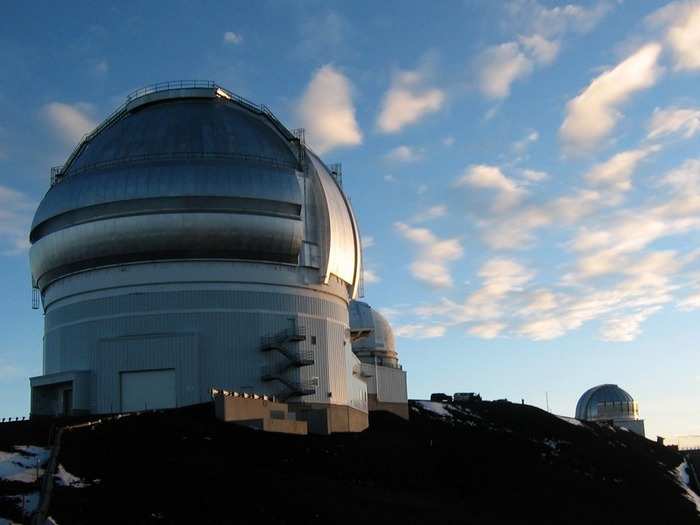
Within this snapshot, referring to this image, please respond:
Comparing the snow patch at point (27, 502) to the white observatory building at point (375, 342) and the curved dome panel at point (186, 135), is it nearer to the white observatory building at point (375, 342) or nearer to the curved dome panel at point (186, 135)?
the curved dome panel at point (186, 135)

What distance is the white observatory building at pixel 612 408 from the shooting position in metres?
103

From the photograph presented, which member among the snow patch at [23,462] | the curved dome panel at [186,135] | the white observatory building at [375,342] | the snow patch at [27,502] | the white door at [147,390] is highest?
the curved dome panel at [186,135]

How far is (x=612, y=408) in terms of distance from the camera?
342 ft

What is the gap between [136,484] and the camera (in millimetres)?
28953

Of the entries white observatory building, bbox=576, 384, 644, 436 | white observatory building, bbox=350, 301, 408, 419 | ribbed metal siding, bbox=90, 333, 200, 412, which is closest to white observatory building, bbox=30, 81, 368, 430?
ribbed metal siding, bbox=90, 333, 200, 412

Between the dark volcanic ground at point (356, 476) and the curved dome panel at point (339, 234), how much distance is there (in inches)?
354

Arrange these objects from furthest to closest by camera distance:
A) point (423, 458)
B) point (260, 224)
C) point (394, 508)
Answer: point (260, 224), point (423, 458), point (394, 508)

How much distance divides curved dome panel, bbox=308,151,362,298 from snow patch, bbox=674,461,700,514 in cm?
2251

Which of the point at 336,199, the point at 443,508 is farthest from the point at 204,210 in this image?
the point at 443,508

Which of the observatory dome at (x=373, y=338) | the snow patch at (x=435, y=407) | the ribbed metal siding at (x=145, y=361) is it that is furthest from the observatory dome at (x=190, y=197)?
the observatory dome at (x=373, y=338)

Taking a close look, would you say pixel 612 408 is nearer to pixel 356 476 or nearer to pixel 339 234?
pixel 339 234

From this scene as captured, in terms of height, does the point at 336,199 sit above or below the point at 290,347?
above

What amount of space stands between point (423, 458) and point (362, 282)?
15.7 metres

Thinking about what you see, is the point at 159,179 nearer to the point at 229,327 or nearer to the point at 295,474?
the point at 229,327
